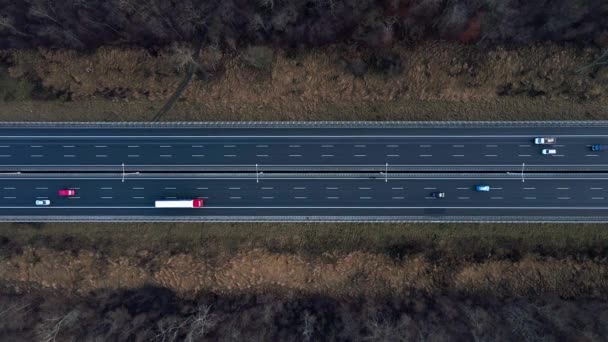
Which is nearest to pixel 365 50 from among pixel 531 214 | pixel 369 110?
pixel 369 110

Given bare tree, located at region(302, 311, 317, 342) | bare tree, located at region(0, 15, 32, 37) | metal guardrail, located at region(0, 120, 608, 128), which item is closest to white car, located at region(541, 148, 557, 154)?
metal guardrail, located at region(0, 120, 608, 128)

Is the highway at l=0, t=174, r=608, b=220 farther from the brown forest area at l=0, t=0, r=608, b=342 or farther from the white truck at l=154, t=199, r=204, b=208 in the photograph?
the brown forest area at l=0, t=0, r=608, b=342

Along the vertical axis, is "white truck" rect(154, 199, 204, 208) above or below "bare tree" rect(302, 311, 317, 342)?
above

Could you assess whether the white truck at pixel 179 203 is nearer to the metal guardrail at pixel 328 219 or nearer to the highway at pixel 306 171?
the highway at pixel 306 171

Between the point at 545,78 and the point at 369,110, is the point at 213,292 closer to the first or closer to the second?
the point at 369,110

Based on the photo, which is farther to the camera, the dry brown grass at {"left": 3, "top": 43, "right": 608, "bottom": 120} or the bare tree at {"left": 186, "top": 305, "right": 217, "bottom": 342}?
the dry brown grass at {"left": 3, "top": 43, "right": 608, "bottom": 120}

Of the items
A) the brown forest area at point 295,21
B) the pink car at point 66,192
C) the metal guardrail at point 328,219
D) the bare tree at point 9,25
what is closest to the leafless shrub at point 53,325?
the metal guardrail at point 328,219
